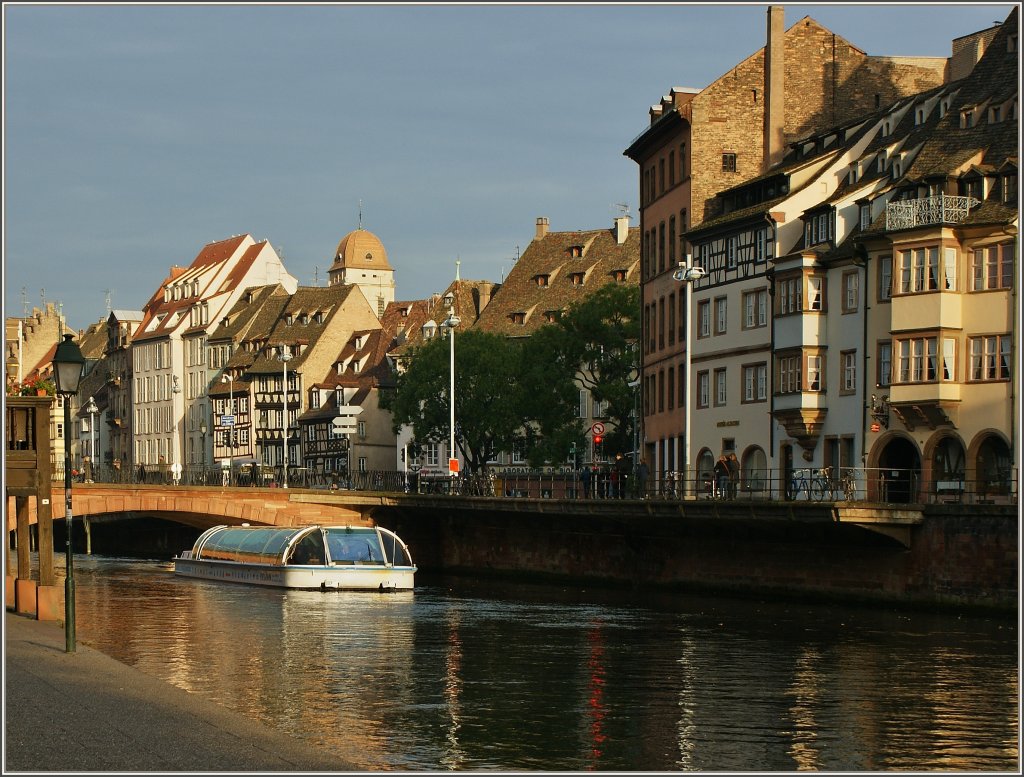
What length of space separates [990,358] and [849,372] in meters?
7.69

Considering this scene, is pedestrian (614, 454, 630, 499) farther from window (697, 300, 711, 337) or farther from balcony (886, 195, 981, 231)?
balcony (886, 195, 981, 231)

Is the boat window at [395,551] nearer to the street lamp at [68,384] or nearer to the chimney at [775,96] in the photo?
the chimney at [775,96]

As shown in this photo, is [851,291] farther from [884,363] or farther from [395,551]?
[395,551]

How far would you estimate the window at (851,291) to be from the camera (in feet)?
214

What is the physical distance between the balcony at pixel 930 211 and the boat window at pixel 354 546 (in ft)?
67.6

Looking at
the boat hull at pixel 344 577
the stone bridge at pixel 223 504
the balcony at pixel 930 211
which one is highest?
the balcony at pixel 930 211

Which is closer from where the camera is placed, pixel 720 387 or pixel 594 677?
pixel 594 677

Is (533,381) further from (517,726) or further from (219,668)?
(517,726)

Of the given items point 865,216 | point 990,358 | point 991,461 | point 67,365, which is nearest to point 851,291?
point 865,216

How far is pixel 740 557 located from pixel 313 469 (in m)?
80.7

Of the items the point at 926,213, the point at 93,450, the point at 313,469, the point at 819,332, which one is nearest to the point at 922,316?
the point at 926,213

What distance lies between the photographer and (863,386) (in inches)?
2542

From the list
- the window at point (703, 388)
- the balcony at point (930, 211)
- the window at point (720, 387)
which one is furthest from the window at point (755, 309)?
the balcony at point (930, 211)

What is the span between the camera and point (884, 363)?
2501 inches
